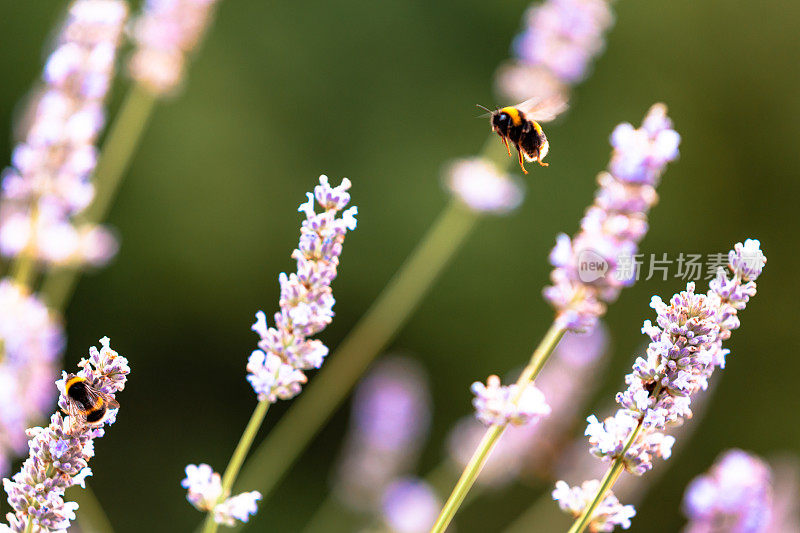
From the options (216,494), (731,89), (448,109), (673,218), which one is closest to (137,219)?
(448,109)

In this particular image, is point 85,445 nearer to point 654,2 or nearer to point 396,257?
point 396,257

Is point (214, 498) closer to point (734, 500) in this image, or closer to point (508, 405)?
point (508, 405)

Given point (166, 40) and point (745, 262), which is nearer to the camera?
point (745, 262)

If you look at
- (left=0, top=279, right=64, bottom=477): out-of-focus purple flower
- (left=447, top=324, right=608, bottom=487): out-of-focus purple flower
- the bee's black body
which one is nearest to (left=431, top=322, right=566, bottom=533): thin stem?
(left=0, top=279, right=64, bottom=477): out-of-focus purple flower

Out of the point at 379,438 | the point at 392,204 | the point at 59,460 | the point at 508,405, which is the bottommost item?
the point at 59,460

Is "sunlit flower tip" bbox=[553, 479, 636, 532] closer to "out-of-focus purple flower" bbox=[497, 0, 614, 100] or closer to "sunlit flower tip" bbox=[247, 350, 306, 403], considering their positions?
"sunlit flower tip" bbox=[247, 350, 306, 403]

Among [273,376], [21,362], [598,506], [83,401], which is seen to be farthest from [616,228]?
[21,362]
